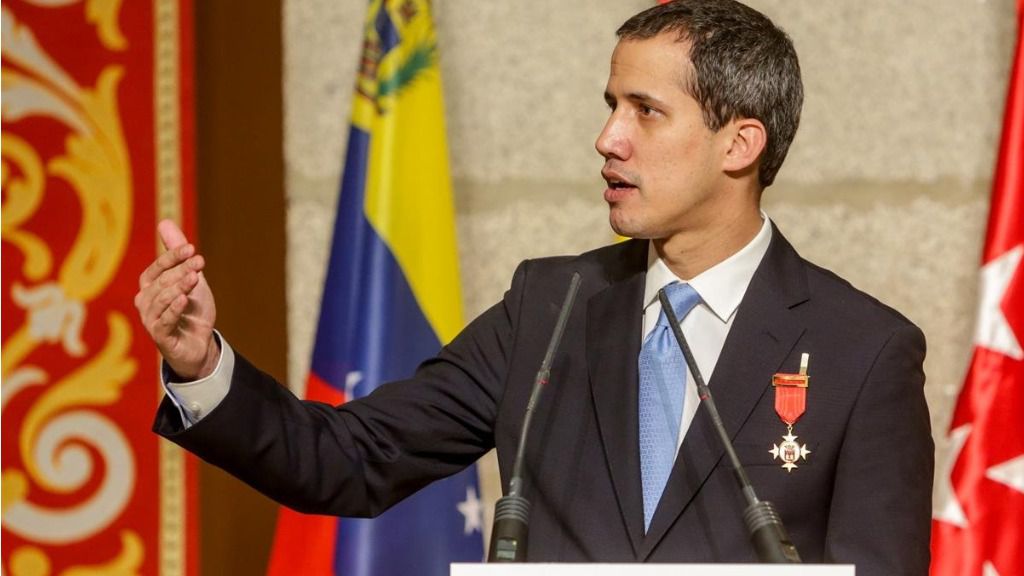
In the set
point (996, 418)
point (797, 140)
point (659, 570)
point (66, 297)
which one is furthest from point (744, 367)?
point (66, 297)

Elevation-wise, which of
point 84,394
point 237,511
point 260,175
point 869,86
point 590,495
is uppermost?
point 869,86

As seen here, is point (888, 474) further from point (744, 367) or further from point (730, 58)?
point (730, 58)

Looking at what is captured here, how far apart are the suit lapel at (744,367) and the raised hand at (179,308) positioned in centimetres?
62

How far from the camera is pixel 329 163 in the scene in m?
3.32

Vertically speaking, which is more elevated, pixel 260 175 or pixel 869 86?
pixel 869 86

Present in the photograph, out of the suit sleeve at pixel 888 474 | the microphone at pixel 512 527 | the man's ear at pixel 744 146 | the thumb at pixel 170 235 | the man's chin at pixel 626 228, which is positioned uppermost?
the man's ear at pixel 744 146

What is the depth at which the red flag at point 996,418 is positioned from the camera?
2.87 metres

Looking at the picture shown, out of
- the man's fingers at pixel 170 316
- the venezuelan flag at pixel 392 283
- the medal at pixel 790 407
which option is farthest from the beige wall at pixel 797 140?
the man's fingers at pixel 170 316

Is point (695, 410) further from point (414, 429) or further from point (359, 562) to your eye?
point (359, 562)

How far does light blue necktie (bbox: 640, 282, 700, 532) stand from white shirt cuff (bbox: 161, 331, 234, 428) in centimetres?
57

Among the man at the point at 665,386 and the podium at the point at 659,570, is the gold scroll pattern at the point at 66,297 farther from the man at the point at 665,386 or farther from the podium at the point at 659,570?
the podium at the point at 659,570

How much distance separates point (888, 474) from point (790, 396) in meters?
0.17

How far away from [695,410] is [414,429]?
0.42 m

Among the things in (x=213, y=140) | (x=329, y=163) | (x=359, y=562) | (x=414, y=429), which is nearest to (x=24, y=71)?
(x=213, y=140)
